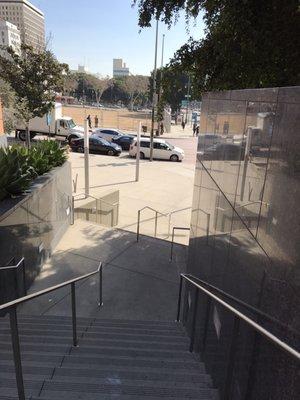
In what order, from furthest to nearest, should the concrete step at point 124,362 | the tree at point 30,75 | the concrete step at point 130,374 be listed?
the tree at point 30,75 → the concrete step at point 124,362 → the concrete step at point 130,374

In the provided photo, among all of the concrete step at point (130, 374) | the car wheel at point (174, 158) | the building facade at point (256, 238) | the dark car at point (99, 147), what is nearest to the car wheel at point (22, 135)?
the dark car at point (99, 147)

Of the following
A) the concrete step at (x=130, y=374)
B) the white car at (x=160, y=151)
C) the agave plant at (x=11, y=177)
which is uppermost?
the agave plant at (x=11, y=177)

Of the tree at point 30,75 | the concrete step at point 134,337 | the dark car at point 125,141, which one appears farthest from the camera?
the dark car at point 125,141

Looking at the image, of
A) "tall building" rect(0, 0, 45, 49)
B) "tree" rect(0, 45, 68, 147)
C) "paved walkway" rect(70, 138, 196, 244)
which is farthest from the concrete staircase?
"tall building" rect(0, 0, 45, 49)

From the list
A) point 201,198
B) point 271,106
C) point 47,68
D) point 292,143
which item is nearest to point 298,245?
point 292,143

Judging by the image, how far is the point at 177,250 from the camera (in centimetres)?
1074

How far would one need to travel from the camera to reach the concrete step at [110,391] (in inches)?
117

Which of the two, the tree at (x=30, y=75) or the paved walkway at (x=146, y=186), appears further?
the tree at (x=30, y=75)

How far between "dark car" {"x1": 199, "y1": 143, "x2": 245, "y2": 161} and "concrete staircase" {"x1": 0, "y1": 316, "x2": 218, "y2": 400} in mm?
2524

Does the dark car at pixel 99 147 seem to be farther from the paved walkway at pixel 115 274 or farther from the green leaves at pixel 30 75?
the paved walkway at pixel 115 274

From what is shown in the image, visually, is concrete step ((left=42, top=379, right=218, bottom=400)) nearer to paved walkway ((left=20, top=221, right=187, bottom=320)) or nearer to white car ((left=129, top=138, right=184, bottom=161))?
paved walkway ((left=20, top=221, right=187, bottom=320))

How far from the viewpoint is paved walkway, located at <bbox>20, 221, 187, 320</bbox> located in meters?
7.19

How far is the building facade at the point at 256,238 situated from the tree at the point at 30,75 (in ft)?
53.7

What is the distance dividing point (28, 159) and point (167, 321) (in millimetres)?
5165
